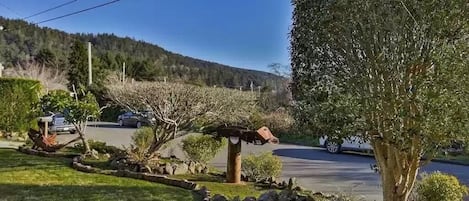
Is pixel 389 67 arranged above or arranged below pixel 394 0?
below

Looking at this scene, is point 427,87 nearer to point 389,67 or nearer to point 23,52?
point 389,67

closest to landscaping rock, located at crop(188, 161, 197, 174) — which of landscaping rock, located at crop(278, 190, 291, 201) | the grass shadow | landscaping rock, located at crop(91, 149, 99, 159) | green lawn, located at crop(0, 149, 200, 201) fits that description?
green lawn, located at crop(0, 149, 200, 201)

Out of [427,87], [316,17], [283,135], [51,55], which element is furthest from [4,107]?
[51,55]

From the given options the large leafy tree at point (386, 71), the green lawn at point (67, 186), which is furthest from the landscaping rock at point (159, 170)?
the large leafy tree at point (386, 71)

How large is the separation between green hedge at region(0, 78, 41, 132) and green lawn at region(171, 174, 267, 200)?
875 cm

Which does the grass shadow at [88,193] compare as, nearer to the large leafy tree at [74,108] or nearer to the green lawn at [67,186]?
the green lawn at [67,186]

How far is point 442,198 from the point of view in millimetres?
6738

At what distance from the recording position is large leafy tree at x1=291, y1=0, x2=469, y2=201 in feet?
15.9

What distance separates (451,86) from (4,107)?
15003mm

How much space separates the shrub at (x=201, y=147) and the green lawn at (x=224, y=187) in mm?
964

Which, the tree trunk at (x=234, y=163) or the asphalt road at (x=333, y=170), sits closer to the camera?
the tree trunk at (x=234, y=163)

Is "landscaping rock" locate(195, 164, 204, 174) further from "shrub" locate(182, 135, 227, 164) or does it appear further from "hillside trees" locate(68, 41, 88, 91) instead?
"hillside trees" locate(68, 41, 88, 91)

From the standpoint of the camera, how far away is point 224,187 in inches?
344

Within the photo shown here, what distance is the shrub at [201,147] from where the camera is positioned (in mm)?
10812
